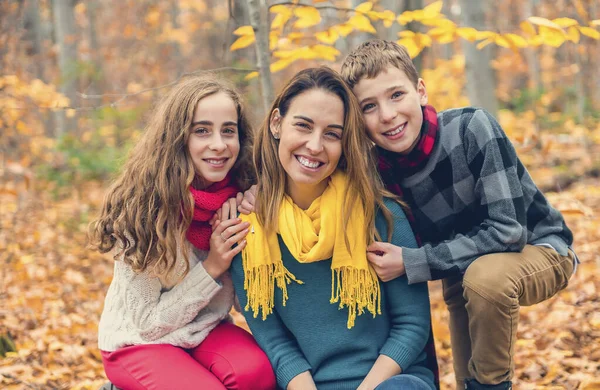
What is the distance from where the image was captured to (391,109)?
2338 millimetres

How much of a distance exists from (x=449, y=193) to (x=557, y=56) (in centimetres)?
1552

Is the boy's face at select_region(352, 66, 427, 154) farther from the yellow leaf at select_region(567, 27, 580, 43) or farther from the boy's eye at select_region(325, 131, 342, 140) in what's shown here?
the yellow leaf at select_region(567, 27, 580, 43)

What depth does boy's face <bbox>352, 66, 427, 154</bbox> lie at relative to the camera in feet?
7.70

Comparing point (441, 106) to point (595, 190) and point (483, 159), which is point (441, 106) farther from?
point (483, 159)

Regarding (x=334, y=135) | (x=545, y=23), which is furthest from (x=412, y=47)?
(x=334, y=135)

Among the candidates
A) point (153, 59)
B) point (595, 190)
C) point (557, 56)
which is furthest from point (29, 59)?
point (557, 56)

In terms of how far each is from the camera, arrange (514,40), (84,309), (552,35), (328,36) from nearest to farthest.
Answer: (552,35), (514,40), (328,36), (84,309)

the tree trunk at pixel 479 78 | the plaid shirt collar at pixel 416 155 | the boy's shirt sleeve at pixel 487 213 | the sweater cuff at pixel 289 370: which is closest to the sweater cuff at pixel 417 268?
the boy's shirt sleeve at pixel 487 213

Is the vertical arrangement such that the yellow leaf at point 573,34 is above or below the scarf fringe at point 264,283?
above

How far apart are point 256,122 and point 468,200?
3.74 ft

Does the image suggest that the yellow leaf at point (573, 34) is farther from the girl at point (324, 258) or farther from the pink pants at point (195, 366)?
the pink pants at point (195, 366)

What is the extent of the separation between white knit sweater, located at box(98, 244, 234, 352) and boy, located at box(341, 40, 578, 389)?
2.45ft

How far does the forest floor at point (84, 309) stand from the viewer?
316 cm

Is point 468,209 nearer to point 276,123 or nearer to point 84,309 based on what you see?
point 276,123
